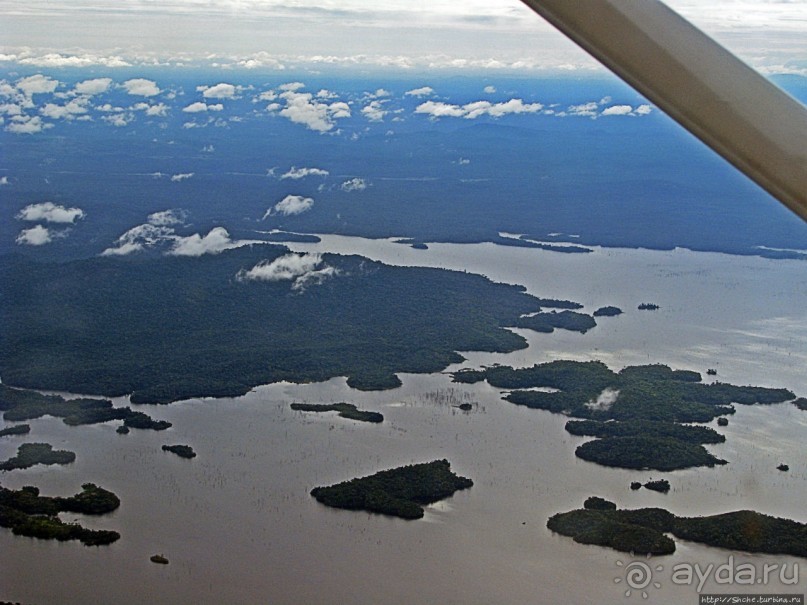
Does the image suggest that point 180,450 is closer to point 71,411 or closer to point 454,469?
point 71,411

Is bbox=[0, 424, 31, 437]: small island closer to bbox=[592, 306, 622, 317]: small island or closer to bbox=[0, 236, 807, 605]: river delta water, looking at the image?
bbox=[0, 236, 807, 605]: river delta water

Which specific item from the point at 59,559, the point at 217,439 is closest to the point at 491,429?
the point at 217,439

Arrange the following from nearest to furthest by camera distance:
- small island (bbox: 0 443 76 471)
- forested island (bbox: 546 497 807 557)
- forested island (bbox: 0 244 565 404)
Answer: forested island (bbox: 546 497 807 557) < small island (bbox: 0 443 76 471) < forested island (bbox: 0 244 565 404)

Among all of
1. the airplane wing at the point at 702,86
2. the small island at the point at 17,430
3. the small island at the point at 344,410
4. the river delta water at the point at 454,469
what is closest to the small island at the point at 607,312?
the river delta water at the point at 454,469

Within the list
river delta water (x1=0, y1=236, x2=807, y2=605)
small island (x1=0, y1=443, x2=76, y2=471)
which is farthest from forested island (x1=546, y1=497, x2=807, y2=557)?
small island (x1=0, y1=443, x2=76, y2=471)

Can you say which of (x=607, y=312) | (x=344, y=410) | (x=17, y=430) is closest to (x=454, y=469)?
(x=344, y=410)

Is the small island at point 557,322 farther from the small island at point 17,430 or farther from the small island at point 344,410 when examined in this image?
the small island at point 17,430

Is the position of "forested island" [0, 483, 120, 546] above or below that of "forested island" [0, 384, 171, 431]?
below
